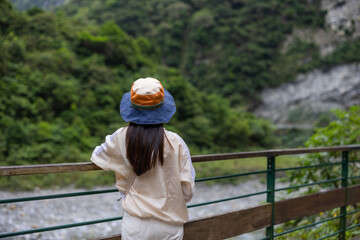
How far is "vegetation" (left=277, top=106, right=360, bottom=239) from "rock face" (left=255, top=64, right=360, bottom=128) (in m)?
32.4

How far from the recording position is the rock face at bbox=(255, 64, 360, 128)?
116 feet

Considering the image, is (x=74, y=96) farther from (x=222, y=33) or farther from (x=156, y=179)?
(x=222, y=33)

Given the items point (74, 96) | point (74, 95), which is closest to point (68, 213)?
point (74, 96)

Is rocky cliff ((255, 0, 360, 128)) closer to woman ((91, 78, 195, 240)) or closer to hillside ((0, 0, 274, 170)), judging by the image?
hillside ((0, 0, 274, 170))

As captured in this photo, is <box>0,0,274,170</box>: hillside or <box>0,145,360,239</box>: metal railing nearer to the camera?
<box>0,145,360,239</box>: metal railing

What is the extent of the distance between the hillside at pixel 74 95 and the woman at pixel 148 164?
14.9 metres

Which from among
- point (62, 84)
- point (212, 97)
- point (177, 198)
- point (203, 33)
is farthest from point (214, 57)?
point (177, 198)

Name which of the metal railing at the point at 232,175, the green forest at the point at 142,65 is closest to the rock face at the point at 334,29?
the green forest at the point at 142,65

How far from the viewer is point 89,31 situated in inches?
1037

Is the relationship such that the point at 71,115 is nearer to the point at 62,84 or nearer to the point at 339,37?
the point at 62,84

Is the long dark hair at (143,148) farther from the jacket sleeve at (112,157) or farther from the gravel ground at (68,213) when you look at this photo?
the gravel ground at (68,213)

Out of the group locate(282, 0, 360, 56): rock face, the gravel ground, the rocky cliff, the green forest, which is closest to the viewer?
the gravel ground

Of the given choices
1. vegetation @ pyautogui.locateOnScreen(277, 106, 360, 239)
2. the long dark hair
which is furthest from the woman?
vegetation @ pyautogui.locateOnScreen(277, 106, 360, 239)

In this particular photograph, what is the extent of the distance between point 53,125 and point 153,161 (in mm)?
17592
